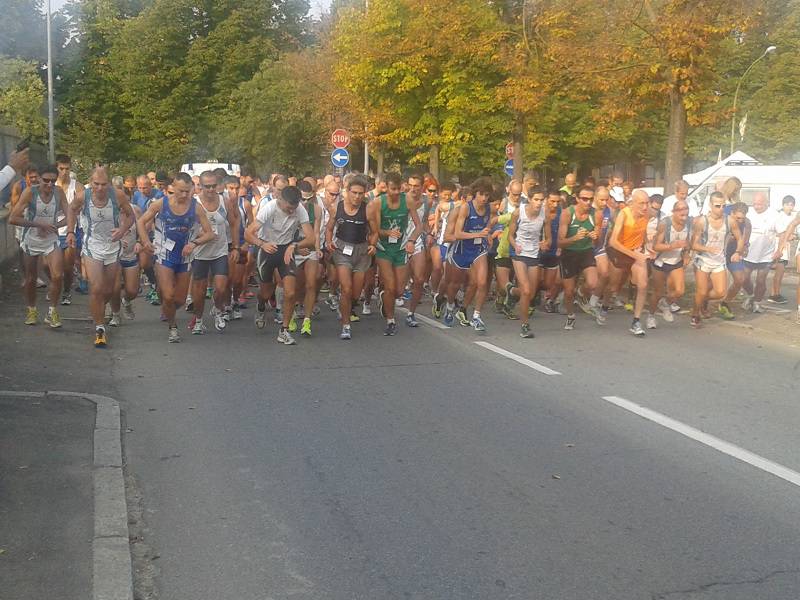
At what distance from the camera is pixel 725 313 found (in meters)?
14.2

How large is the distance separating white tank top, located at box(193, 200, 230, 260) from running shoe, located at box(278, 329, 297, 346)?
4.11ft

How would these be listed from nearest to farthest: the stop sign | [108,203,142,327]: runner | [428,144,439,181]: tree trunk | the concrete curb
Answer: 1. the concrete curb
2. [108,203,142,327]: runner
3. the stop sign
4. [428,144,439,181]: tree trunk

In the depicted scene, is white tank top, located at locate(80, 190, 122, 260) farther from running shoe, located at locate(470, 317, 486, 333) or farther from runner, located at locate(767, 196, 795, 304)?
runner, located at locate(767, 196, 795, 304)

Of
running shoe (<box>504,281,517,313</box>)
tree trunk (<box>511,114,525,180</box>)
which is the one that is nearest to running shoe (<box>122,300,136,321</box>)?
running shoe (<box>504,281,517,313</box>)

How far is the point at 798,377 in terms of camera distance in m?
9.48

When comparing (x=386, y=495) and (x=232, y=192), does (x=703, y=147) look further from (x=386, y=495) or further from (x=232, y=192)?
(x=386, y=495)

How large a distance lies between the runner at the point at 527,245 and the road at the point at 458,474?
1304mm

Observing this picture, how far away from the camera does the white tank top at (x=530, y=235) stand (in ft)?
38.7

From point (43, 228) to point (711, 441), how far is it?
25.2 ft

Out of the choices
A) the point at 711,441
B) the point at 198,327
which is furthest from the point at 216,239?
the point at 711,441

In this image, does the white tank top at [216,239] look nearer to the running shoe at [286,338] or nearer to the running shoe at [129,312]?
the running shoe at [286,338]

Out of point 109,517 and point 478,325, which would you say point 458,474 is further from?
point 478,325

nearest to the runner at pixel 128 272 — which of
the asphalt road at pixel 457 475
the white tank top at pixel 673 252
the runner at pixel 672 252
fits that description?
the asphalt road at pixel 457 475

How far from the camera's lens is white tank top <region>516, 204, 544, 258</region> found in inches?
465
